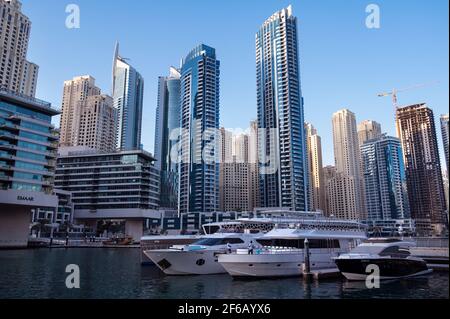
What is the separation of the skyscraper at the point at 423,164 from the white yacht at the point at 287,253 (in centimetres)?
12219

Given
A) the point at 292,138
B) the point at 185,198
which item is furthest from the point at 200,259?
the point at 185,198

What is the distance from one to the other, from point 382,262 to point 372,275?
162cm

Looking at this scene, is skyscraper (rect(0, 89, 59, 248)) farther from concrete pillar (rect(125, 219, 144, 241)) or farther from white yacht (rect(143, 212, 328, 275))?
white yacht (rect(143, 212, 328, 275))

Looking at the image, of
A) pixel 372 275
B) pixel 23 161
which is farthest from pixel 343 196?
pixel 372 275

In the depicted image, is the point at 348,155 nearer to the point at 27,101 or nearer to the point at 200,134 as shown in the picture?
the point at 200,134

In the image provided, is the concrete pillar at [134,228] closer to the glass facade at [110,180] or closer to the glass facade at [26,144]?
the glass facade at [110,180]

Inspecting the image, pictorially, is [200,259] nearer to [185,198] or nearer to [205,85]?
[185,198]

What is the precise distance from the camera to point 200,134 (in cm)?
16412

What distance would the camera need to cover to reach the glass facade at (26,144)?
70375 mm

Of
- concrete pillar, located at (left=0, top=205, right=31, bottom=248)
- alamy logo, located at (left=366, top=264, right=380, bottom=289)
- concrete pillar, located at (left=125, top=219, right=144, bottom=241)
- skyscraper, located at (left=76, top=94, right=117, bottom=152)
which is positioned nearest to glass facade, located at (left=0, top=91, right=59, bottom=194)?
concrete pillar, located at (left=0, top=205, right=31, bottom=248)

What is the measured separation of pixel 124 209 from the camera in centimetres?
11431

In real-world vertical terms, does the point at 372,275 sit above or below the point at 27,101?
below

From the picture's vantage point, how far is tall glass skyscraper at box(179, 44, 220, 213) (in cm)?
15938

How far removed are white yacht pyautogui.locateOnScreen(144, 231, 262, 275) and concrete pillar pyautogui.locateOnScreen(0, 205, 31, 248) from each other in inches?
2287
